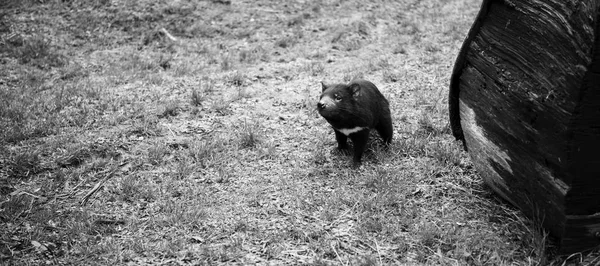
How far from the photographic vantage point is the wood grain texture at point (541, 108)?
3.52 meters

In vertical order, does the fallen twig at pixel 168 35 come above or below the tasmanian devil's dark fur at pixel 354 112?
below

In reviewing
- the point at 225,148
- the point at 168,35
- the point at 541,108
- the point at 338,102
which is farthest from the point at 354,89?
the point at 168,35

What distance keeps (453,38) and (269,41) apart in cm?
308

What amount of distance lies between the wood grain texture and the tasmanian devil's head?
1105mm

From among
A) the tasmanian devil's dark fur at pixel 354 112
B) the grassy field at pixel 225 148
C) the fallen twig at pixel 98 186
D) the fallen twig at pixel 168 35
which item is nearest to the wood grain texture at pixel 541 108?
the grassy field at pixel 225 148

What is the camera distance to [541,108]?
3830 mm

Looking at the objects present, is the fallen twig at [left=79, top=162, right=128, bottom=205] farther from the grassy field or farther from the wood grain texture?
the wood grain texture

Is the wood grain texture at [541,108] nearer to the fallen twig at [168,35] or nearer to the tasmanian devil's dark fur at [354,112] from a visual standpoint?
the tasmanian devil's dark fur at [354,112]

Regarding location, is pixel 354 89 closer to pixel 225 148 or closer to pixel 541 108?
pixel 225 148

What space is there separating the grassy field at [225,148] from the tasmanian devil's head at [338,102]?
0.60 metres

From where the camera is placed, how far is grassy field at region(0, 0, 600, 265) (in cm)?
440

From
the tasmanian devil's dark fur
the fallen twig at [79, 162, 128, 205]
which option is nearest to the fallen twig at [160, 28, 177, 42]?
the fallen twig at [79, 162, 128, 205]

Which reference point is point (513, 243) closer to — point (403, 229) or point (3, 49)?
point (403, 229)

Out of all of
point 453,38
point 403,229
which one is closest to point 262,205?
point 403,229
